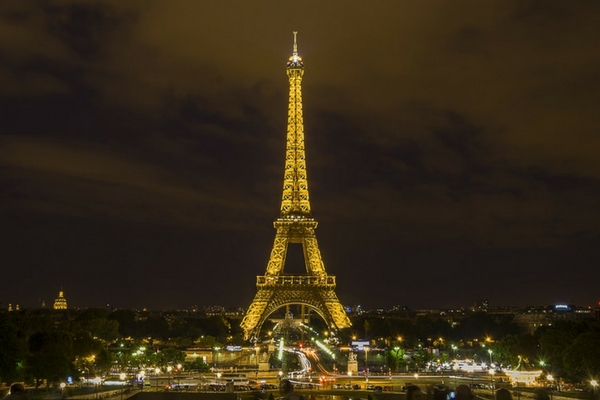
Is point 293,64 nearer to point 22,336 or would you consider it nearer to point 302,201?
point 302,201

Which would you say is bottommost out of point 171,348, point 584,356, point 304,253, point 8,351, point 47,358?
point 584,356

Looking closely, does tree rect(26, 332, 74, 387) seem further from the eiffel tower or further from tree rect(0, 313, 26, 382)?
the eiffel tower

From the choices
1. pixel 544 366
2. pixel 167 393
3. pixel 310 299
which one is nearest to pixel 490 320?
pixel 310 299

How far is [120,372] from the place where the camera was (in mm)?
84062

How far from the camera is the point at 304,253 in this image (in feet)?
359

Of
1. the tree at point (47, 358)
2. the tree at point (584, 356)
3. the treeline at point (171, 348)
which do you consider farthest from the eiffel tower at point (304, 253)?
the tree at point (584, 356)

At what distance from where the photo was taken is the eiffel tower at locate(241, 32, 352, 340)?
351ft

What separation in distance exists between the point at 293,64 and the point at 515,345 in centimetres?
5088

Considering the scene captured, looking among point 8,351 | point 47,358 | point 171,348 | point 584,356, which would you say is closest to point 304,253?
point 171,348

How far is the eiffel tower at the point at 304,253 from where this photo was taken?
107062 mm

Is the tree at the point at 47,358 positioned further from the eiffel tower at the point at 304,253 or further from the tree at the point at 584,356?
the eiffel tower at the point at 304,253

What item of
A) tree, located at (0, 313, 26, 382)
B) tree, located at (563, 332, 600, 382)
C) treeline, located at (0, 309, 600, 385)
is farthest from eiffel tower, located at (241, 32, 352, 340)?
tree, located at (0, 313, 26, 382)

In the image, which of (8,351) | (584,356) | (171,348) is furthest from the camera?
(171,348)

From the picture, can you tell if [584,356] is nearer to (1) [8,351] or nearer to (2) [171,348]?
(1) [8,351]
